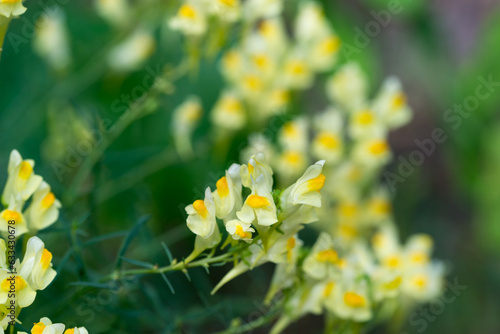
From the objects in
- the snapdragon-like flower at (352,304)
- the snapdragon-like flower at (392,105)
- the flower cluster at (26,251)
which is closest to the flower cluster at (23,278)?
the flower cluster at (26,251)

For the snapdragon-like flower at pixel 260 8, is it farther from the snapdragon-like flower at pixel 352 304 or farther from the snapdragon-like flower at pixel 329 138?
the snapdragon-like flower at pixel 352 304

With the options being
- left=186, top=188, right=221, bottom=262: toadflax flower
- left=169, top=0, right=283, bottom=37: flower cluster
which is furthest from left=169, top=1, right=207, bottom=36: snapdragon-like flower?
left=186, top=188, right=221, bottom=262: toadflax flower

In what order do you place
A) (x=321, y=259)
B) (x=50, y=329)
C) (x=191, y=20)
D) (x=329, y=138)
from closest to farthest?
(x=50, y=329)
(x=321, y=259)
(x=191, y=20)
(x=329, y=138)

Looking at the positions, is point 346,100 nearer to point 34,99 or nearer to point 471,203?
point 34,99

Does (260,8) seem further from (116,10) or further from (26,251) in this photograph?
(26,251)

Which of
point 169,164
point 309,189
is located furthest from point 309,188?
point 169,164

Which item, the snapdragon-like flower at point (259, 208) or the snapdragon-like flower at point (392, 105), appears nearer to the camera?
the snapdragon-like flower at point (259, 208)
